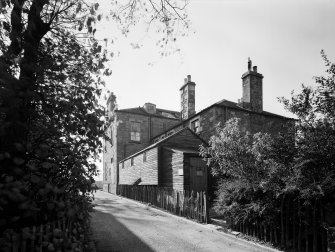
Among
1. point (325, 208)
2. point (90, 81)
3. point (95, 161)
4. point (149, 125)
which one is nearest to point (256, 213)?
point (325, 208)

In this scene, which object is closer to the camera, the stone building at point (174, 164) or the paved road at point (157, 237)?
the paved road at point (157, 237)

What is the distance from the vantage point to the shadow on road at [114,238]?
819 centimetres

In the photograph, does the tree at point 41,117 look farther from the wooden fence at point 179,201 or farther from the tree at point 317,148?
the wooden fence at point 179,201

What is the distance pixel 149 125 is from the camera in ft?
114

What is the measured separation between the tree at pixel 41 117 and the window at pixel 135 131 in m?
28.8

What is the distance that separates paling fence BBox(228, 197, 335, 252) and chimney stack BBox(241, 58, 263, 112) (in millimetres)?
16159

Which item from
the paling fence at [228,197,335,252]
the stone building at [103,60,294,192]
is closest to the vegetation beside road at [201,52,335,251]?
the paling fence at [228,197,335,252]

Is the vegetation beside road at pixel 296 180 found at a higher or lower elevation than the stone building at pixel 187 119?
lower

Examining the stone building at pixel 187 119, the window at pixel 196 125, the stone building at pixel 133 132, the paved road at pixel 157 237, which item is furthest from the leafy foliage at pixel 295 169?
the stone building at pixel 133 132

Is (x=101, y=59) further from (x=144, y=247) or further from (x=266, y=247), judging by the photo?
(x=266, y=247)

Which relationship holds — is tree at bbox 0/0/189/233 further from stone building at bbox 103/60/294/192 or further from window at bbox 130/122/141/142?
window at bbox 130/122/141/142

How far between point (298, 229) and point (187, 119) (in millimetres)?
18847

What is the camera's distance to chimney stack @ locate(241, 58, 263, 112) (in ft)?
76.6

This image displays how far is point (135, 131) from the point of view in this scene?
3372cm
